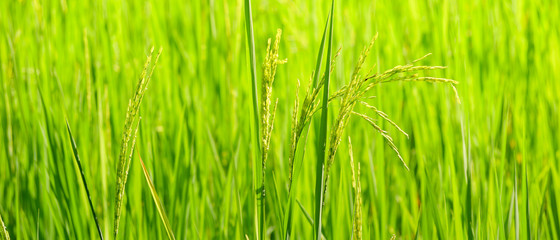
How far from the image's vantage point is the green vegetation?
1.23m

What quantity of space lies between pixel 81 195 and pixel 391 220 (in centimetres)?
65

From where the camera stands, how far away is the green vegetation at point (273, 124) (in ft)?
4.03

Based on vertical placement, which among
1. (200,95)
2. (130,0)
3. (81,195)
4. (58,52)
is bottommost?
(81,195)

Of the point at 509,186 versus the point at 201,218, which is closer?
the point at 201,218

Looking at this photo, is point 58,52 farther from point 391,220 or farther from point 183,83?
point 391,220

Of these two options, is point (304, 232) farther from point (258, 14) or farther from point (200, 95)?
point (258, 14)

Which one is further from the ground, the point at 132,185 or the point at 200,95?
the point at 200,95

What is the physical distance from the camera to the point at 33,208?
52.8 inches

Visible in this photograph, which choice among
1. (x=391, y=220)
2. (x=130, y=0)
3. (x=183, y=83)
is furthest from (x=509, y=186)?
(x=130, y=0)

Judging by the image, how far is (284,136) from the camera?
61.9 inches

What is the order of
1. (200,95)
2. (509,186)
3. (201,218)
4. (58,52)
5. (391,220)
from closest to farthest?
(201,218) < (391,220) < (509,186) < (200,95) < (58,52)

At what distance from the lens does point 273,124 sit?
909 millimetres

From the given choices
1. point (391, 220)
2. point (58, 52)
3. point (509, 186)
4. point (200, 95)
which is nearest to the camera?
point (391, 220)

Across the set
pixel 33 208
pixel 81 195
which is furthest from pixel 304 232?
pixel 33 208
